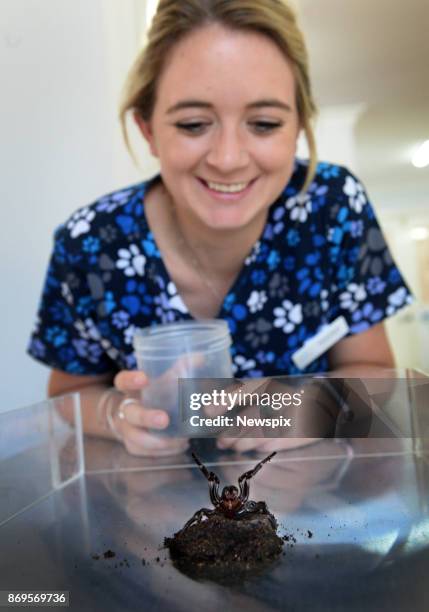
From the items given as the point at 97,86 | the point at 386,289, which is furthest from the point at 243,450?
the point at 97,86

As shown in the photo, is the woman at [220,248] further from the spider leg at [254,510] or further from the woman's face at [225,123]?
the spider leg at [254,510]

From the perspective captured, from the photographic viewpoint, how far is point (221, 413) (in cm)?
41

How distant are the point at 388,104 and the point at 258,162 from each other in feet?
0.74

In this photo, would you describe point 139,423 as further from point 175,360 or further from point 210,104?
point 210,104

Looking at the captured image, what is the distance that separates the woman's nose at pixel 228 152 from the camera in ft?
2.22

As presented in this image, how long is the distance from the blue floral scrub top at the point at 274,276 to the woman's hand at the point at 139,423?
0.23 m

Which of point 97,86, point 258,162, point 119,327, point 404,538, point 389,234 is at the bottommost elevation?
point 404,538

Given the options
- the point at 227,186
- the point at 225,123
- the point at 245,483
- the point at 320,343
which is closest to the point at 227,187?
the point at 227,186

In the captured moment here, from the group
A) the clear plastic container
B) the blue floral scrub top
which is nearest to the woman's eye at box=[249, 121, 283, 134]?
the blue floral scrub top

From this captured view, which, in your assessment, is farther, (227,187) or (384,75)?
(227,187)

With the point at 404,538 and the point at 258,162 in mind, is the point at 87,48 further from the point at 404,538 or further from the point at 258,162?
the point at 404,538

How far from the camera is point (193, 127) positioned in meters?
0.70

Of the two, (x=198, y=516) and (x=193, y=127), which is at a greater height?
(x=193, y=127)

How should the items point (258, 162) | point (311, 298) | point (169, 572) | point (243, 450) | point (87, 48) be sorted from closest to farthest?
1. point (169, 572)
2. point (243, 450)
3. point (258, 162)
4. point (311, 298)
5. point (87, 48)
